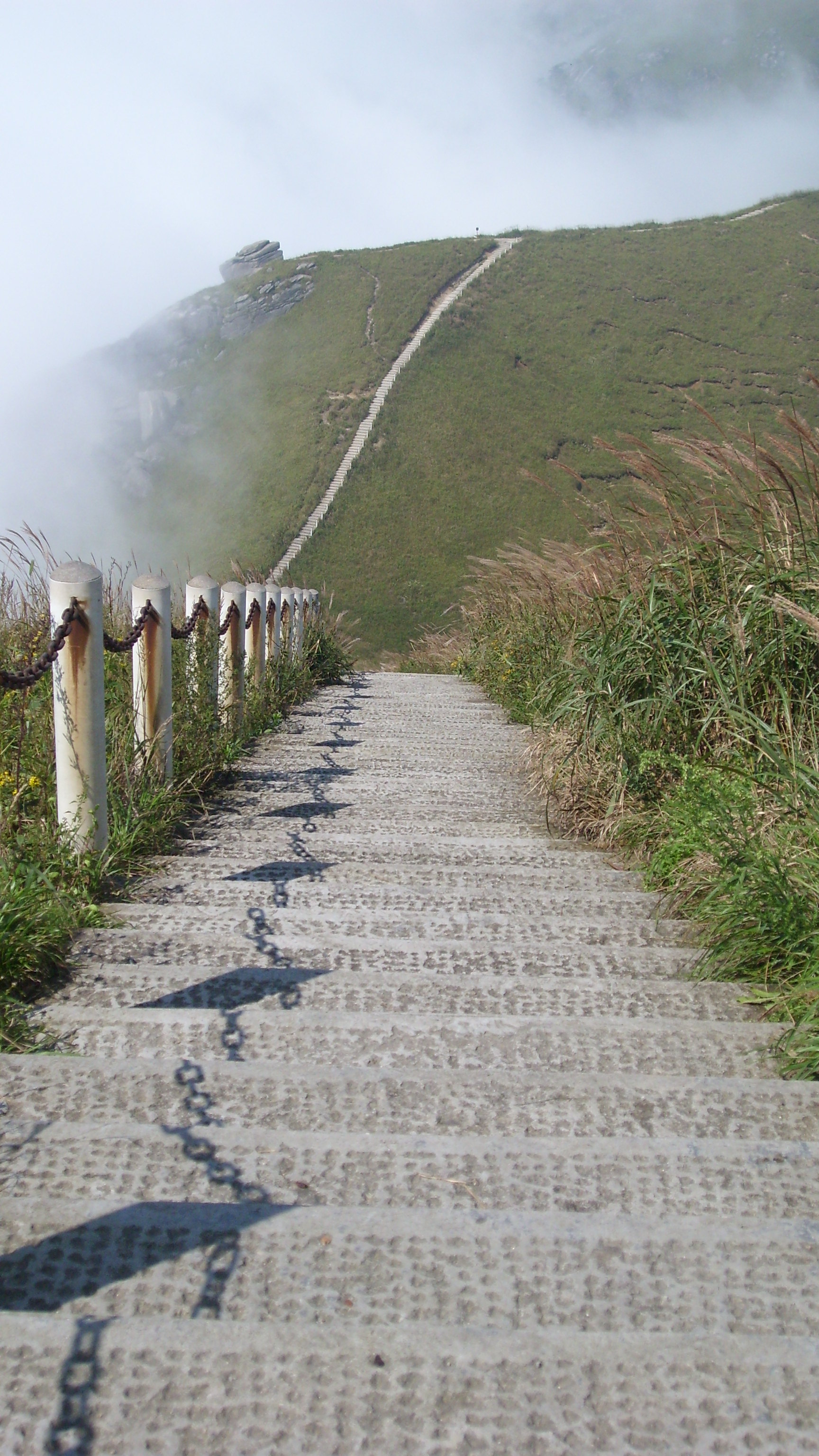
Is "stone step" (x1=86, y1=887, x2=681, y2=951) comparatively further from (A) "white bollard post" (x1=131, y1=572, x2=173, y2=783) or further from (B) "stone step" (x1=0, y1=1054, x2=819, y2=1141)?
(A) "white bollard post" (x1=131, y1=572, x2=173, y2=783)

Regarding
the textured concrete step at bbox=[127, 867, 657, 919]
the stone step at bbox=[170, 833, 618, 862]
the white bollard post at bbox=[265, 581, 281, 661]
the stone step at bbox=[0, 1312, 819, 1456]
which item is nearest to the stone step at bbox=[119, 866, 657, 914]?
the textured concrete step at bbox=[127, 867, 657, 919]

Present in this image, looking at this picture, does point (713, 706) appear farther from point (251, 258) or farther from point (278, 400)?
point (251, 258)

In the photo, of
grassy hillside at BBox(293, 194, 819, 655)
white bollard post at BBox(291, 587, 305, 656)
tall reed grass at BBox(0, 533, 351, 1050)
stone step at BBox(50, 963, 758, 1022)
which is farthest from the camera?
grassy hillside at BBox(293, 194, 819, 655)

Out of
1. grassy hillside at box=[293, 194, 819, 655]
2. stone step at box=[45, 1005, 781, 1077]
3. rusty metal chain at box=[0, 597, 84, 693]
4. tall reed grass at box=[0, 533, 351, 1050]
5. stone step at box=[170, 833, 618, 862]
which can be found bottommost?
stone step at box=[170, 833, 618, 862]

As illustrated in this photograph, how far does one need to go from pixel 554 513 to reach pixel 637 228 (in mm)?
35275

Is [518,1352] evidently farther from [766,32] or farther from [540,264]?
[766,32]

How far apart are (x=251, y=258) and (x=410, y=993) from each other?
88.8 metres

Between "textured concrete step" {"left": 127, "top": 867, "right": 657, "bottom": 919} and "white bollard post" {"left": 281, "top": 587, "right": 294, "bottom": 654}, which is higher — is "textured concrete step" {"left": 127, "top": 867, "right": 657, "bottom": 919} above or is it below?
below

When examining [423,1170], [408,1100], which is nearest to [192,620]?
[408,1100]

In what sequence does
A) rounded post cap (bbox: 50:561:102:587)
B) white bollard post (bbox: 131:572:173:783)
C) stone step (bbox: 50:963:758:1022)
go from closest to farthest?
stone step (bbox: 50:963:758:1022)
rounded post cap (bbox: 50:561:102:587)
white bollard post (bbox: 131:572:173:783)

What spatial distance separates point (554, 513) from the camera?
43.1 meters

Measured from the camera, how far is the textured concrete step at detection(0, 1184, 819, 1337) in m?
1.23

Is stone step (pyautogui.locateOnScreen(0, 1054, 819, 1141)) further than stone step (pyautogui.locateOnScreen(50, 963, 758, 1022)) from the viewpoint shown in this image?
No

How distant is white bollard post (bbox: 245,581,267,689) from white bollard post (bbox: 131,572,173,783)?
2492 mm
